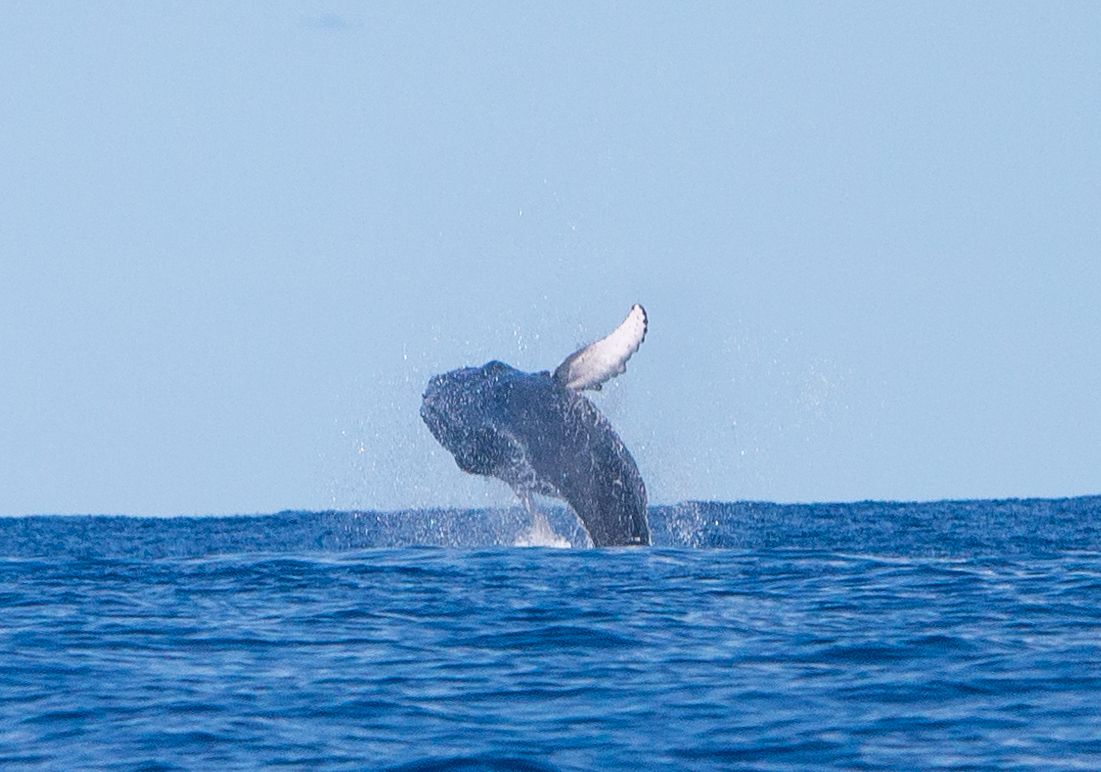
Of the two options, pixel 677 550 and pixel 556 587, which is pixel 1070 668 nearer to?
pixel 556 587

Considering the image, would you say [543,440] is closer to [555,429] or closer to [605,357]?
[555,429]

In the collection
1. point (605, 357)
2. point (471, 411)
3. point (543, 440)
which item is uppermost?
point (605, 357)

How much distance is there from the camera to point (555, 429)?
15070 mm

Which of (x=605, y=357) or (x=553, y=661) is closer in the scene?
(x=553, y=661)

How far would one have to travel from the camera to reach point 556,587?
42.4 feet

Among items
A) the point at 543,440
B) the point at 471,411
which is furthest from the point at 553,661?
the point at 471,411

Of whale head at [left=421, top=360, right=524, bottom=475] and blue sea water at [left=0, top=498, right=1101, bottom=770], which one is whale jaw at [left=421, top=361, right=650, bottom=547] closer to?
whale head at [left=421, top=360, right=524, bottom=475]

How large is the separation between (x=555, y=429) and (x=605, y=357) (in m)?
0.86

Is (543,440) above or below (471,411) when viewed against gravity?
below

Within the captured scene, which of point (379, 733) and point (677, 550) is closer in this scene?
point (379, 733)

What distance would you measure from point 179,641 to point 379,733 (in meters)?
3.34

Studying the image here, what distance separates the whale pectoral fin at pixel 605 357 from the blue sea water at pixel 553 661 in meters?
1.68

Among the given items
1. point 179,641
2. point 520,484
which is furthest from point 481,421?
point 179,641

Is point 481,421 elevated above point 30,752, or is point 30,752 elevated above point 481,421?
point 481,421
